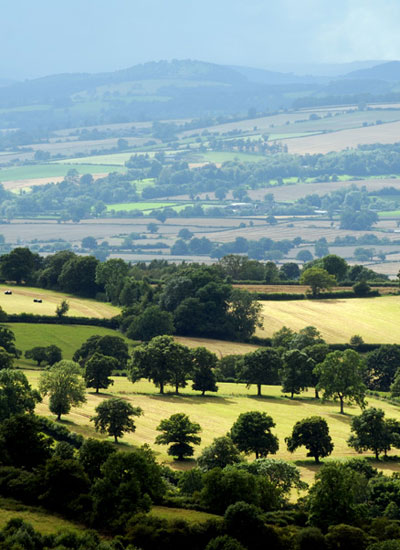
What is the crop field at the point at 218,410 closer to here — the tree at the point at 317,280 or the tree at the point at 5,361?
the tree at the point at 5,361

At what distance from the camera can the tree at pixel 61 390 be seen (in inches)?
4409

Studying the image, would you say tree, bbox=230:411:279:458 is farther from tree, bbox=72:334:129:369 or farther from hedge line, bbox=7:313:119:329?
hedge line, bbox=7:313:119:329

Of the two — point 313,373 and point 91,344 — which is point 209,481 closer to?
point 313,373

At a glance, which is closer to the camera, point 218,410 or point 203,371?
point 218,410

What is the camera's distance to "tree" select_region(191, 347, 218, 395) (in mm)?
136250

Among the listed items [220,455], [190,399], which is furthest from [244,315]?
[220,455]

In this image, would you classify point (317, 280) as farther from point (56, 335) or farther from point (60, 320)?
point (56, 335)

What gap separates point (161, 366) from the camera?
135 m

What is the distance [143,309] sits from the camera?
7072 inches

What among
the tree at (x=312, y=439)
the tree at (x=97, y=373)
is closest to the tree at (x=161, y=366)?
the tree at (x=97, y=373)

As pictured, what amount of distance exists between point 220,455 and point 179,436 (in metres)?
9.80

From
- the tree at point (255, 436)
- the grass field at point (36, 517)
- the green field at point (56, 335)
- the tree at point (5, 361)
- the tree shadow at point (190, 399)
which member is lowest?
the tree shadow at point (190, 399)

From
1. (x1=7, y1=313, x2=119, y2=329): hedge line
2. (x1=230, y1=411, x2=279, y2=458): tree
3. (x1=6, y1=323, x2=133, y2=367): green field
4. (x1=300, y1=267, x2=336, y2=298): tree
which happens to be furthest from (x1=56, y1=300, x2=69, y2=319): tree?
(x1=230, y1=411, x2=279, y2=458): tree

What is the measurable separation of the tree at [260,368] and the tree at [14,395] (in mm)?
36766
